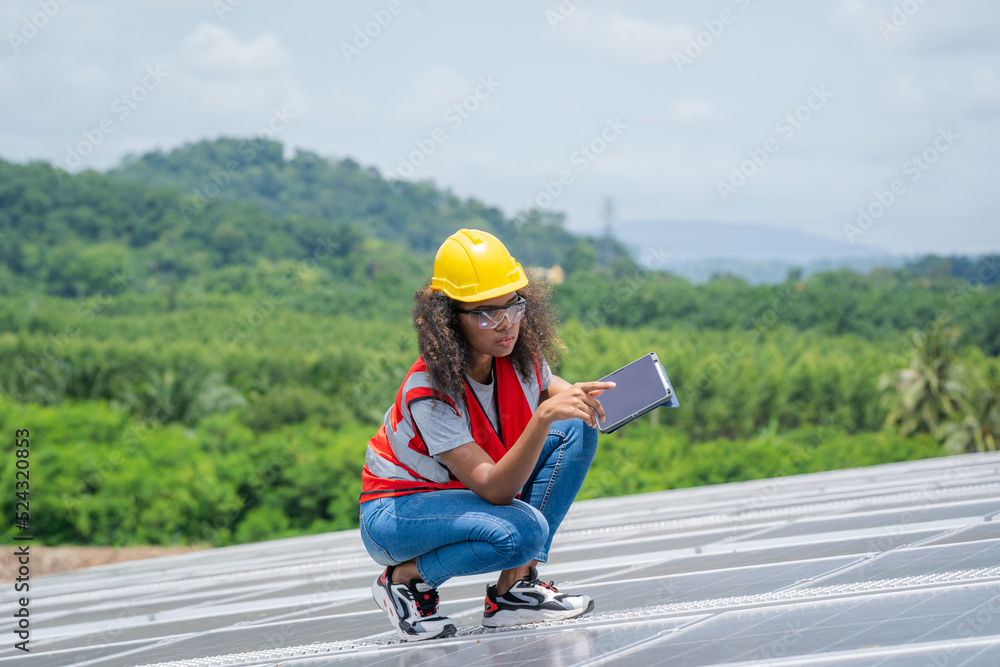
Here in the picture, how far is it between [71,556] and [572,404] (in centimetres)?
2321

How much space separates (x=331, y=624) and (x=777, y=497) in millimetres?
3374

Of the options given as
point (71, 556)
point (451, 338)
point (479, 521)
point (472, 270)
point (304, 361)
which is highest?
point (472, 270)

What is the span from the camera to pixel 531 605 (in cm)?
280

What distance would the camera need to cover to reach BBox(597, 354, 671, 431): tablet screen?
2.46 meters

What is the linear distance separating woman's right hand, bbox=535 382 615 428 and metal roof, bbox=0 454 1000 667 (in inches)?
24.1

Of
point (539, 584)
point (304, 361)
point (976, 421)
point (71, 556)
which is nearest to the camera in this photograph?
point (539, 584)

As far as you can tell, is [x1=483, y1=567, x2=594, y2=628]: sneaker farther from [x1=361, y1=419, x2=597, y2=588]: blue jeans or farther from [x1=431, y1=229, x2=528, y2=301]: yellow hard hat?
[x1=431, y1=229, x2=528, y2=301]: yellow hard hat

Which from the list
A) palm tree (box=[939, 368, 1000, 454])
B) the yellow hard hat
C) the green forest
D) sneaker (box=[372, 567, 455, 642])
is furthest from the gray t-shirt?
palm tree (box=[939, 368, 1000, 454])

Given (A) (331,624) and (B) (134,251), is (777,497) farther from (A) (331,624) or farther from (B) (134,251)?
(B) (134,251)

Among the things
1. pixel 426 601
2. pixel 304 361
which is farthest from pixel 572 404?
pixel 304 361

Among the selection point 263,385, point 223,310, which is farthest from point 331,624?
point 223,310

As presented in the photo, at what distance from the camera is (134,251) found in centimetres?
7444

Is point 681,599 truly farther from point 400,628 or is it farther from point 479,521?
point 400,628

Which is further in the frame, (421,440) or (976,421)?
(976,421)
